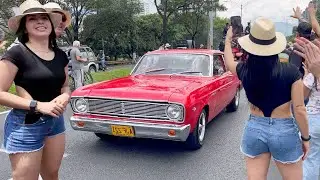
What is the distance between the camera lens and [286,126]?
2.72 metres

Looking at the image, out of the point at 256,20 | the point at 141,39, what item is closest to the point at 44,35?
the point at 256,20

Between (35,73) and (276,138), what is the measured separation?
5.87 ft

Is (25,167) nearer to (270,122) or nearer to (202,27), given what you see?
(270,122)

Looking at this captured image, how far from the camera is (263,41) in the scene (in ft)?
8.77

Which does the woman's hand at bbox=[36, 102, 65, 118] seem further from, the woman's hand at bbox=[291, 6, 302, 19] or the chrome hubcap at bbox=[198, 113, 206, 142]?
the chrome hubcap at bbox=[198, 113, 206, 142]

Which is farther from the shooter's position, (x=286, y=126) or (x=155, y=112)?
(x=155, y=112)

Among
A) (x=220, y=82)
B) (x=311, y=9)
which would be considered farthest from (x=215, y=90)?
(x=311, y=9)

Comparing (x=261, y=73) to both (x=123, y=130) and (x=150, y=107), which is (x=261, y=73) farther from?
(x=123, y=130)

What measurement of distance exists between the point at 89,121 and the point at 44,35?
2.73 metres

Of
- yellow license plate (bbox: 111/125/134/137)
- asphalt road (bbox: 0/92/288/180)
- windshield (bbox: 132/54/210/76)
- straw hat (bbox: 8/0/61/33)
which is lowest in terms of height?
asphalt road (bbox: 0/92/288/180)

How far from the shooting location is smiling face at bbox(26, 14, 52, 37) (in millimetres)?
2635

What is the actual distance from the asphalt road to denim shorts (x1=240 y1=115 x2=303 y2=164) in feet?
5.88

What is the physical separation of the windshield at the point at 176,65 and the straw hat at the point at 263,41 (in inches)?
146

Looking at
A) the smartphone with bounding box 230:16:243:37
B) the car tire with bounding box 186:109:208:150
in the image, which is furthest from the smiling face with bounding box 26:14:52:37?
the car tire with bounding box 186:109:208:150
